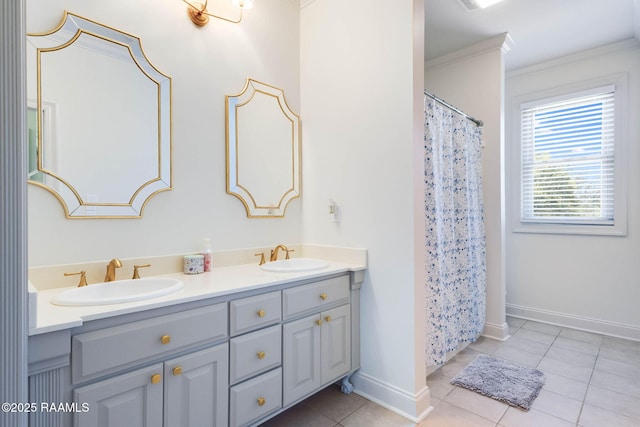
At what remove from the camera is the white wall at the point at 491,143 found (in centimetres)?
296

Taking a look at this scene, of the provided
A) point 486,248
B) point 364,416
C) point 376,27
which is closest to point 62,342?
point 364,416

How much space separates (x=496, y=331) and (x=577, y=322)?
2.97 ft

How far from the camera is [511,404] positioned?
1.92 metres

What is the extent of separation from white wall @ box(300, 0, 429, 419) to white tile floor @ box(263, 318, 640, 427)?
16 centimetres

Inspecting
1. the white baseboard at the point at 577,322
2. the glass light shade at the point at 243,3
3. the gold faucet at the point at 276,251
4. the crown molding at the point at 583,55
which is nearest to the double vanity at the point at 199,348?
the gold faucet at the point at 276,251

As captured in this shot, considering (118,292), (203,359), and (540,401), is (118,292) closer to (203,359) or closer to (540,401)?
(203,359)

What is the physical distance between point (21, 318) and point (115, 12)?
1465 mm

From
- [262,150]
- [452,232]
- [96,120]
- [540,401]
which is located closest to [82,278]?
[96,120]

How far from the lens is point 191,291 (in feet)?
4.53

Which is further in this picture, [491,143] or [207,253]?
[491,143]

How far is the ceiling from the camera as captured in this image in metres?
2.46

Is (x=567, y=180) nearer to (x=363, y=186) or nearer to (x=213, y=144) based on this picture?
(x=363, y=186)

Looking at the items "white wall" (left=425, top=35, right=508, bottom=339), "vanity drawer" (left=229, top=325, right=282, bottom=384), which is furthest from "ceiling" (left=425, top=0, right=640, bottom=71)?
"vanity drawer" (left=229, top=325, right=282, bottom=384)

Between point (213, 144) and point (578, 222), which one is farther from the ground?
point (213, 144)
